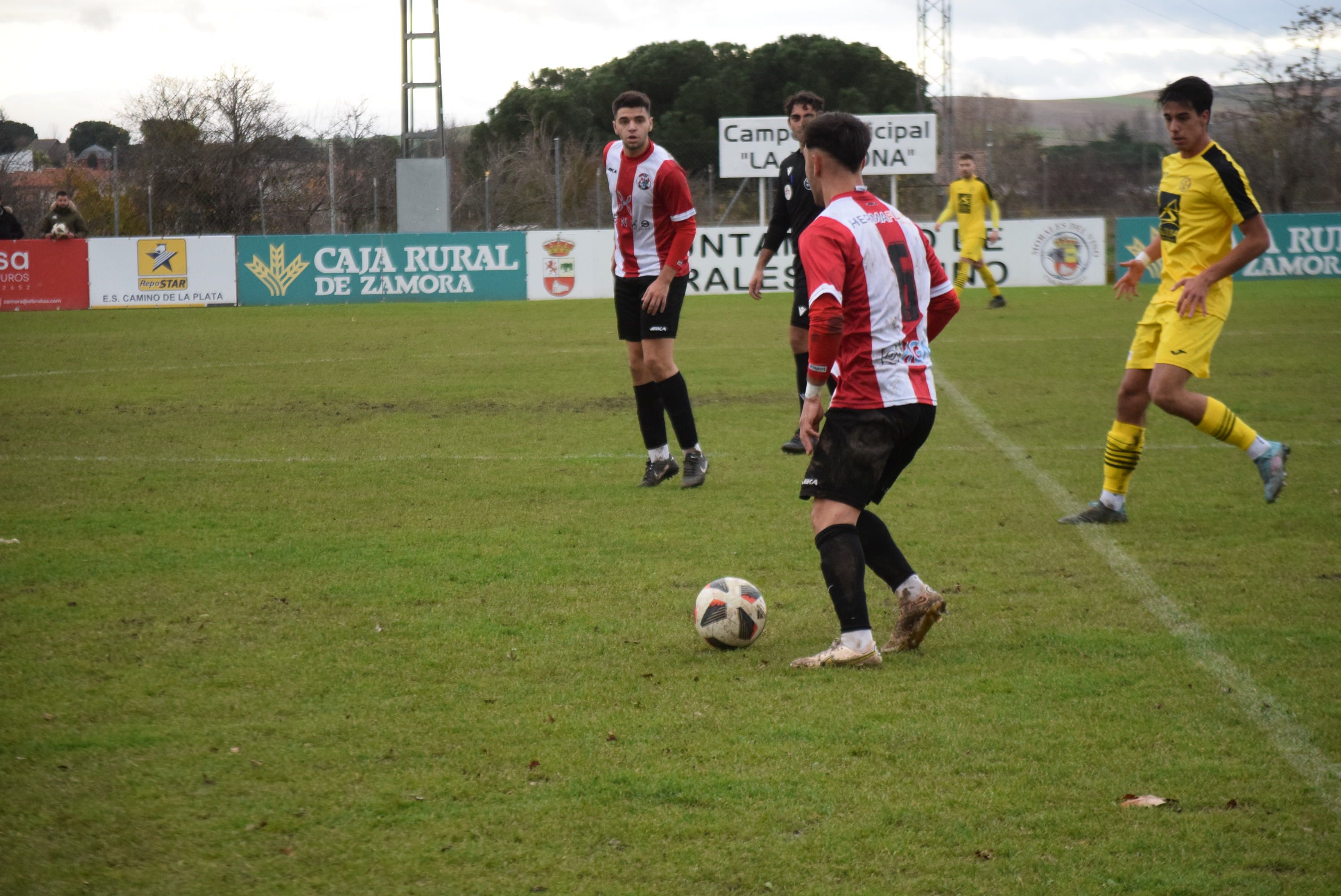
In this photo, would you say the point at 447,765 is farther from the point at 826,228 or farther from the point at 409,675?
the point at 826,228

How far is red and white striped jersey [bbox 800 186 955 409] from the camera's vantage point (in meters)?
4.04

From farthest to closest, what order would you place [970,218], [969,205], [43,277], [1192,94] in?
[43,277] < [970,218] < [969,205] < [1192,94]

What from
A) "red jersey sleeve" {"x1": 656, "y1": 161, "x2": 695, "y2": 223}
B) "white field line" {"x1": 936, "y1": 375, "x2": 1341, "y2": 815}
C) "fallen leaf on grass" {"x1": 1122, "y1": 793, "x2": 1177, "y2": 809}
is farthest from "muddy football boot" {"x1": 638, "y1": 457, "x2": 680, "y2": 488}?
"fallen leaf on grass" {"x1": 1122, "y1": 793, "x2": 1177, "y2": 809}

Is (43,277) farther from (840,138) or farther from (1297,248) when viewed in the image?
(1297,248)

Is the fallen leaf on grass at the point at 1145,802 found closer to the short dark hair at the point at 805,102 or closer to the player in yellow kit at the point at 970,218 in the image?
the short dark hair at the point at 805,102

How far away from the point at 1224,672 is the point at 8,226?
79.0 feet

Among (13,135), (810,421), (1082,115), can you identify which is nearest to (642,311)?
(810,421)

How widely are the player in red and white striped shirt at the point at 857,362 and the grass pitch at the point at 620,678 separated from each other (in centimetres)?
39

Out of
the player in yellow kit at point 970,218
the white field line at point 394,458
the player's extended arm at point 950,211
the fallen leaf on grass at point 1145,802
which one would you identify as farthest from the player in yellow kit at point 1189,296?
the player's extended arm at point 950,211

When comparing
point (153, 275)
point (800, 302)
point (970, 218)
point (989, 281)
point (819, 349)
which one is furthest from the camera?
point (153, 275)

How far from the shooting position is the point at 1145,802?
312 cm

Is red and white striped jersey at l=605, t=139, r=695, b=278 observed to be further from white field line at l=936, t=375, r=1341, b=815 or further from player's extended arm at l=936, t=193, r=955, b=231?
player's extended arm at l=936, t=193, r=955, b=231

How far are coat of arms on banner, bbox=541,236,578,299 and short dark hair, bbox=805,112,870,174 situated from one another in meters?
19.1

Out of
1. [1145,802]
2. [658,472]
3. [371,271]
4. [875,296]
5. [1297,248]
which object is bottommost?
[1145,802]
